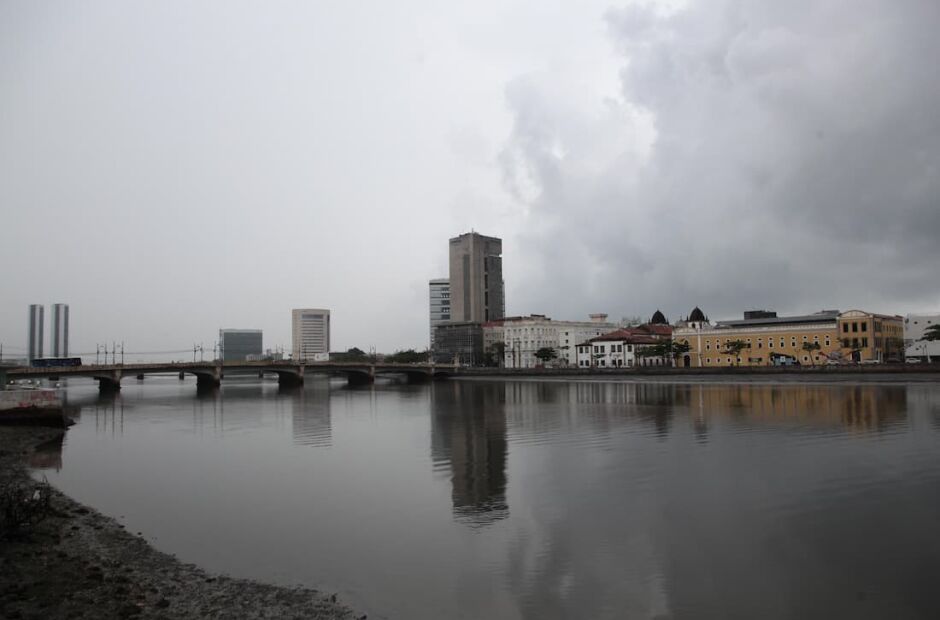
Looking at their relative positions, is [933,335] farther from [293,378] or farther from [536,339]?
[293,378]

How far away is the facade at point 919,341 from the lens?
10688 centimetres

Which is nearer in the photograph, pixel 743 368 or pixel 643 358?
pixel 743 368

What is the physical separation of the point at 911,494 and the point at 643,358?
390ft

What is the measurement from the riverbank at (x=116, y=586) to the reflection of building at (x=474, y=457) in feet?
24.0

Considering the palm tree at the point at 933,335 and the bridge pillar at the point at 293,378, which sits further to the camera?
the bridge pillar at the point at 293,378

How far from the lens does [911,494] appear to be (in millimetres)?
20812

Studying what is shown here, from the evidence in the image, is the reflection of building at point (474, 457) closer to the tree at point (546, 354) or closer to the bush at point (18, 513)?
the bush at point (18, 513)

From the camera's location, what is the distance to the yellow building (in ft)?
344

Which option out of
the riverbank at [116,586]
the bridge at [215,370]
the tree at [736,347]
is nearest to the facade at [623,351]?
the tree at [736,347]

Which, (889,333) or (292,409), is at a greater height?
(889,333)

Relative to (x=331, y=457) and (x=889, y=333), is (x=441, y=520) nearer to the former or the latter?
(x=331, y=457)

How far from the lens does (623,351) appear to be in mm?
140000

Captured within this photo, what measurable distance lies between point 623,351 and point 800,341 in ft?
124

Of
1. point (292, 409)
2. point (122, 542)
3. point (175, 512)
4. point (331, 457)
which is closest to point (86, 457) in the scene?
point (331, 457)
